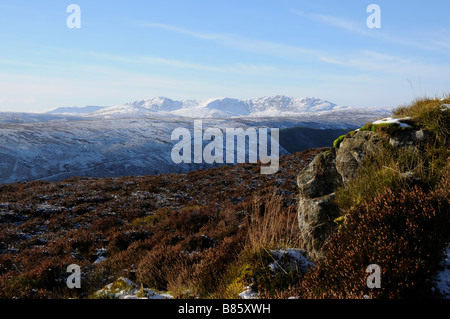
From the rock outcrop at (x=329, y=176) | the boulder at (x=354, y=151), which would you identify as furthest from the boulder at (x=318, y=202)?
the boulder at (x=354, y=151)

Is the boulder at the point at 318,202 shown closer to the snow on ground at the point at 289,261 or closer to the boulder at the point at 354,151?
the boulder at the point at 354,151

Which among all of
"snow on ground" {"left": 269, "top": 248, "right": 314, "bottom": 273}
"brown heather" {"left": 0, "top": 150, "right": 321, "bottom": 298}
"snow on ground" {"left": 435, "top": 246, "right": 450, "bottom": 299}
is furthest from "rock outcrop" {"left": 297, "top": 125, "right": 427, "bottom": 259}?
"snow on ground" {"left": 435, "top": 246, "right": 450, "bottom": 299}

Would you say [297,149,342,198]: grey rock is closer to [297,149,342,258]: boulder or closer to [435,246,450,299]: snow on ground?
[297,149,342,258]: boulder

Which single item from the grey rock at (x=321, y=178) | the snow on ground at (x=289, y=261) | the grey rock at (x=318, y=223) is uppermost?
the grey rock at (x=321, y=178)

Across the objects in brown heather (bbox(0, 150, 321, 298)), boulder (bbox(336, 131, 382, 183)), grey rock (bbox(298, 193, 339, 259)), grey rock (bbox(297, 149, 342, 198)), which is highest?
boulder (bbox(336, 131, 382, 183))

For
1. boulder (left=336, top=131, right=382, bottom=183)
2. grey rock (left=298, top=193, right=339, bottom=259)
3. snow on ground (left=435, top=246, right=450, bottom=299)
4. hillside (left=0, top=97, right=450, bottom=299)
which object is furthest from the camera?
boulder (left=336, top=131, right=382, bottom=183)

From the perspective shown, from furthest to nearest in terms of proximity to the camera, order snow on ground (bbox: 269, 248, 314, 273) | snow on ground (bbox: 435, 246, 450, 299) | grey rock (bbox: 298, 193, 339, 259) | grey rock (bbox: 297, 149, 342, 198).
Answer: grey rock (bbox: 297, 149, 342, 198)
grey rock (bbox: 298, 193, 339, 259)
snow on ground (bbox: 269, 248, 314, 273)
snow on ground (bbox: 435, 246, 450, 299)

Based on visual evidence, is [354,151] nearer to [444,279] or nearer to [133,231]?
[444,279]

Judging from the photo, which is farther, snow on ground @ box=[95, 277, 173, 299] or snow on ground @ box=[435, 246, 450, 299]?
snow on ground @ box=[95, 277, 173, 299]

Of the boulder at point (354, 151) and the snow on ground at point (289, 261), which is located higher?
the boulder at point (354, 151)

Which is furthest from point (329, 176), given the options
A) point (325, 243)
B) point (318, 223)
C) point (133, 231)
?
point (133, 231)

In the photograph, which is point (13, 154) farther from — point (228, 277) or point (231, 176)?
point (228, 277)

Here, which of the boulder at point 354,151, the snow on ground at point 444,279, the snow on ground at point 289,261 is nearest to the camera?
the snow on ground at point 444,279
